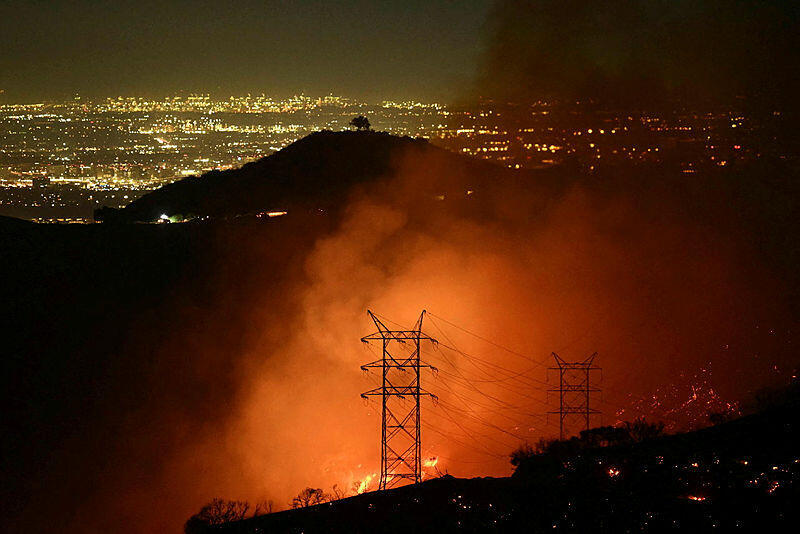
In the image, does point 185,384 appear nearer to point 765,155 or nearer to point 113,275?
point 113,275

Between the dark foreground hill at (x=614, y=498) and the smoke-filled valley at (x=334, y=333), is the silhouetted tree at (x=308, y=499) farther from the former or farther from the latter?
the dark foreground hill at (x=614, y=498)

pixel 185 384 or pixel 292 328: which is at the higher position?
pixel 292 328

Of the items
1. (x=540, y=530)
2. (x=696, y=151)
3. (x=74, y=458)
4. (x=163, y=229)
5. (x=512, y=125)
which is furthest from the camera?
(x=512, y=125)

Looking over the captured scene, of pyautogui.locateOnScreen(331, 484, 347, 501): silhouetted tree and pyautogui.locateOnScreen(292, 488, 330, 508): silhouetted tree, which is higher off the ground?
pyautogui.locateOnScreen(331, 484, 347, 501): silhouetted tree

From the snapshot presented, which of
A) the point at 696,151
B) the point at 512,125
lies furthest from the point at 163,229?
the point at 696,151

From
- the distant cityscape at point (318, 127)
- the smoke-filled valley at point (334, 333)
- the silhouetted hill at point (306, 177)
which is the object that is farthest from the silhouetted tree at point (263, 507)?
the distant cityscape at point (318, 127)

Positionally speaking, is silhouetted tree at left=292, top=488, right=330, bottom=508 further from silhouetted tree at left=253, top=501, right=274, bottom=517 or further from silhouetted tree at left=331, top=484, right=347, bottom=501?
silhouetted tree at left=331, top=484, right=347, bottom=501

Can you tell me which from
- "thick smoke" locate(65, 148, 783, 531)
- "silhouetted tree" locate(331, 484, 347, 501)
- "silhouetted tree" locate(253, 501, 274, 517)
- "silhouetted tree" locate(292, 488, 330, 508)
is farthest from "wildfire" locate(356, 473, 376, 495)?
"silhouetted tree" locate(253, 501, 274, 517)

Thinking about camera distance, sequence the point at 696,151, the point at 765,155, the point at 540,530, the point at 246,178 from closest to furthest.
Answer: the point at 540,530 < the point at 246,178 < the point at 765,155 < the point at 696,151
